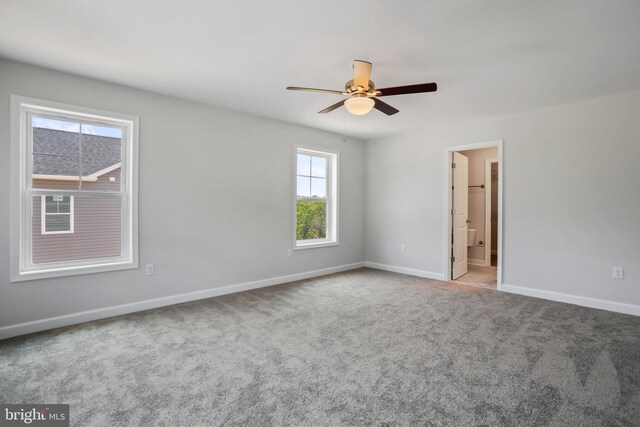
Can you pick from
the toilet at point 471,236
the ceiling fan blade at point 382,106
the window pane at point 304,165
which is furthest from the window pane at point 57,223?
the toilet at point 471,236

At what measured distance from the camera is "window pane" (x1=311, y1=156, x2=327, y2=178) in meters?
5.53

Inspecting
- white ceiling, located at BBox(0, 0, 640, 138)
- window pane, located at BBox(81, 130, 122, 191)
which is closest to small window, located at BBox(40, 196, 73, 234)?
window pane, located at BBox(81, 130, 122, 191)

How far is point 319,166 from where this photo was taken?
5.63 m

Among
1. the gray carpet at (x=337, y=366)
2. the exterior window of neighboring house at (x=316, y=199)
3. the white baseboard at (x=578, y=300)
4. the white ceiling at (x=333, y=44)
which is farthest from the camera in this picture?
the exterior window of neighboring house at (x=316, y=199)

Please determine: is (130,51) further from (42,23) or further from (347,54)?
(347,54)

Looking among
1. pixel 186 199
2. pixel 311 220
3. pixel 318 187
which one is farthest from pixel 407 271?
pixel 186 199

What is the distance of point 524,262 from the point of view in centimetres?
433

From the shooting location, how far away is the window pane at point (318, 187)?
552 cm

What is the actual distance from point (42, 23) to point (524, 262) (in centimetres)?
557

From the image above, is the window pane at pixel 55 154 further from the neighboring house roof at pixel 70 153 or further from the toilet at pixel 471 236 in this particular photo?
the toilet at pixel 471 236

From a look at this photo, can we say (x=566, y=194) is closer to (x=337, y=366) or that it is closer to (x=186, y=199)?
(x=337, y=366)

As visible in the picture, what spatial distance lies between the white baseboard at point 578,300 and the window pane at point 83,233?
16.4ft

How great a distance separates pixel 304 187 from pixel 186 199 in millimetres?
2005

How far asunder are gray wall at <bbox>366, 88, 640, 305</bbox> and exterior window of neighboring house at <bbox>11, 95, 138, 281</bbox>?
4380 millimetres
